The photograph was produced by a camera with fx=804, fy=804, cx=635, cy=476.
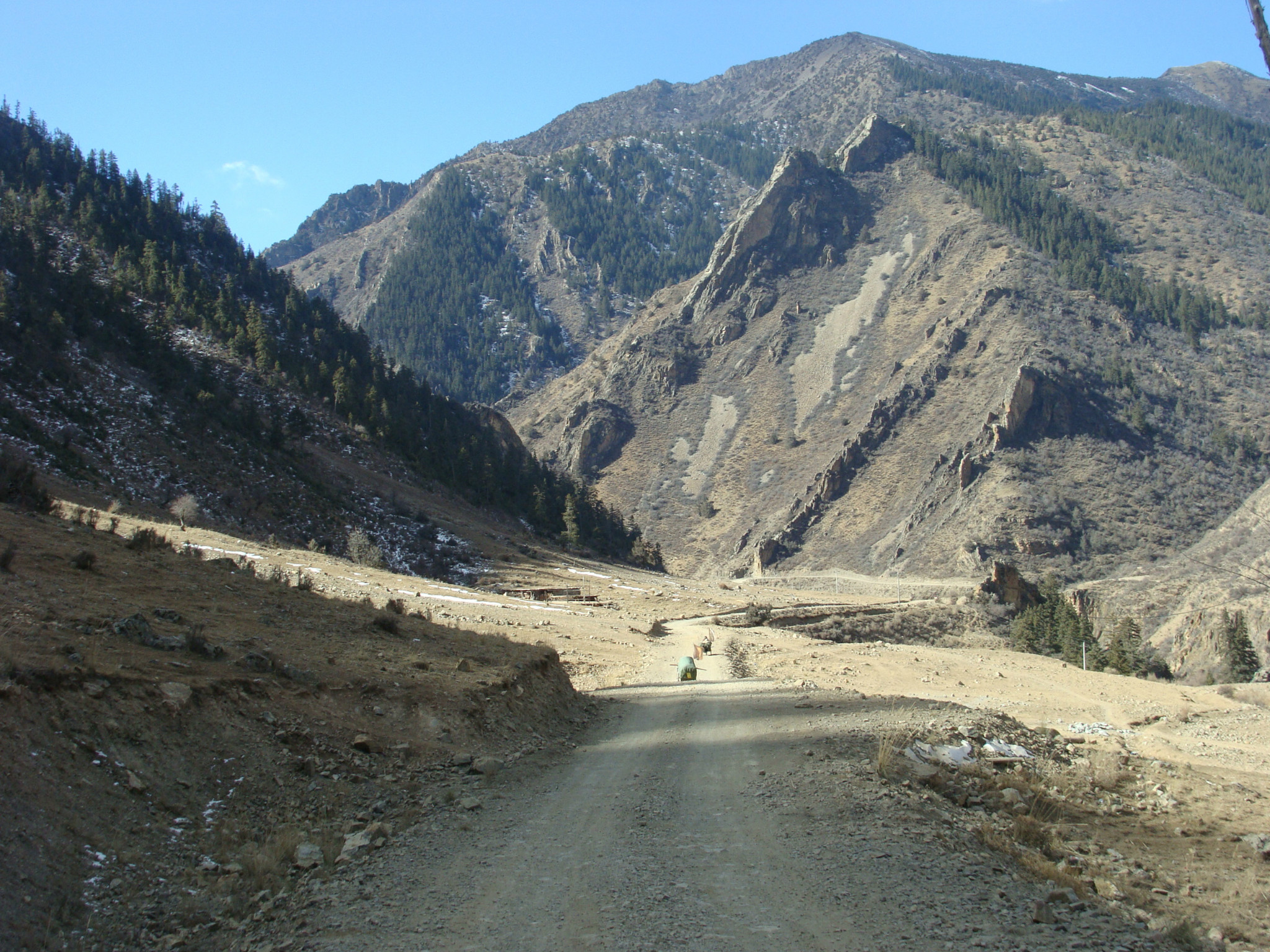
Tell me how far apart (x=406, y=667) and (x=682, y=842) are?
24.0ft

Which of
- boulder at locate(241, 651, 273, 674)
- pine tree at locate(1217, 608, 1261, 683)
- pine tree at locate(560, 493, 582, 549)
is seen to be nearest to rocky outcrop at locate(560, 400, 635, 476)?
pine tree at locate(560, 493, 582, 549)

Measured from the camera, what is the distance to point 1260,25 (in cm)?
734

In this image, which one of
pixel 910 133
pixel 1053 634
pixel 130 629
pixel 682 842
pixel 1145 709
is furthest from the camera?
pixel 910 133

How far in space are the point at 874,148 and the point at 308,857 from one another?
154 metres

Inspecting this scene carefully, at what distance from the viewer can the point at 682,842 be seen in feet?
22.4

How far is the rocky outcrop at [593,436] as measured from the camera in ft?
388

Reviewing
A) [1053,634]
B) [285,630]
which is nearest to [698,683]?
[285,630]

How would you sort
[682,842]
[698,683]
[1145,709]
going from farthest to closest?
1. [1145,709]
2. [698,683]
3. [682,842]

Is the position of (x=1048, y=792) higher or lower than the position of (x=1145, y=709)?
higher

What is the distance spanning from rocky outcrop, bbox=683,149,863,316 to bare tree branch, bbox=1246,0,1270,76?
12757 centimetres

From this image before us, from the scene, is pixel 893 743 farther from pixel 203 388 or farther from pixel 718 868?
pixel 203 388

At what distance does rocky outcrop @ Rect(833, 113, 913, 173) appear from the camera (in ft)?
461

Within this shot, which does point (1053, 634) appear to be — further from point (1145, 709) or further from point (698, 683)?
point (698, 683)

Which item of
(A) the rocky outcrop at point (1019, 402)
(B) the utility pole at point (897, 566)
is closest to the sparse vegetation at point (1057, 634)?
(B) the utility pole at point (897, 566)
